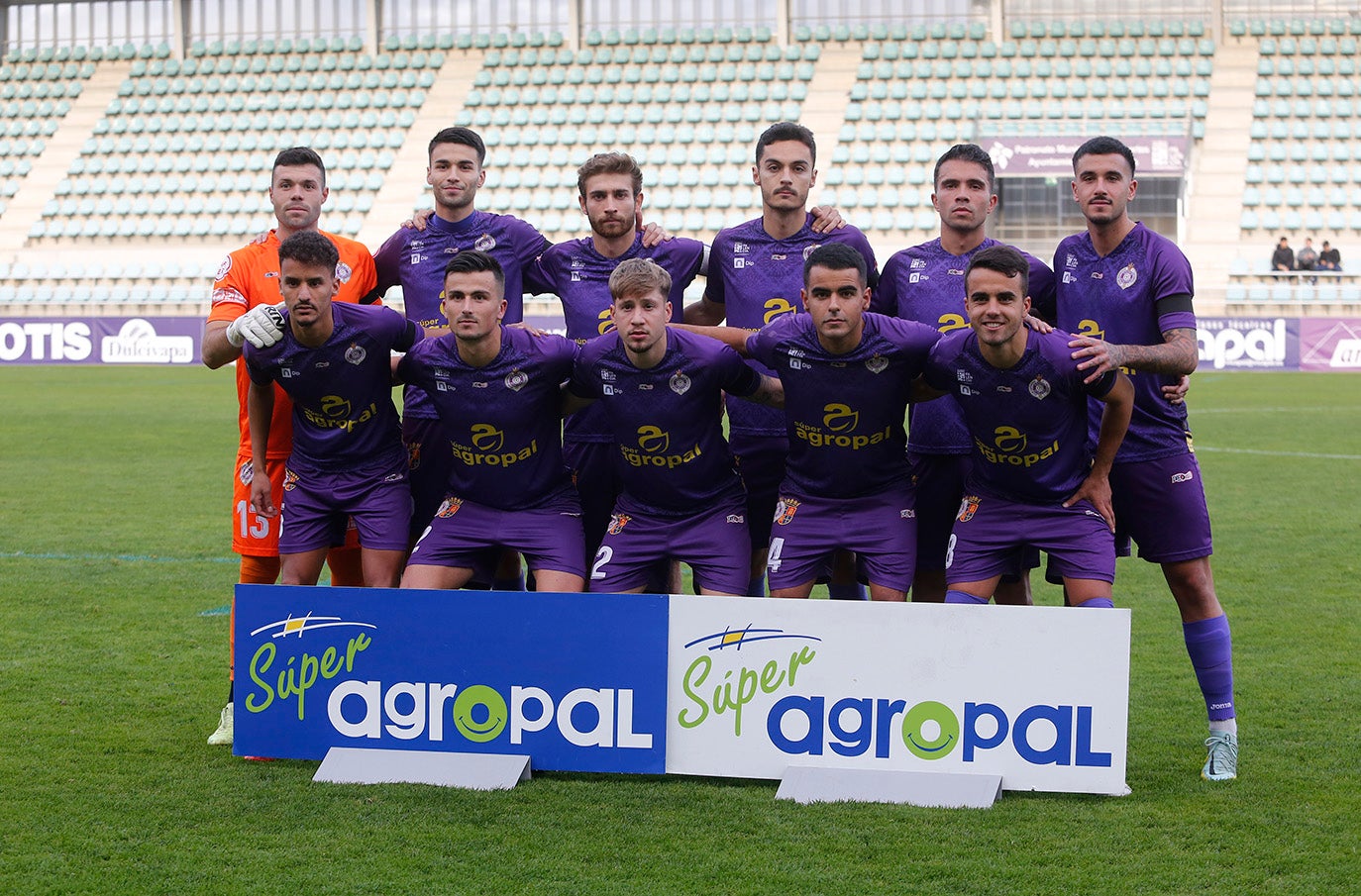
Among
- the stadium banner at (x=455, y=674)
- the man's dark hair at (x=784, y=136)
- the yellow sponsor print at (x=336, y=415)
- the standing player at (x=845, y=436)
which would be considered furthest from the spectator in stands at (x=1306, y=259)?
the stadium banner at (x=455, y=674)

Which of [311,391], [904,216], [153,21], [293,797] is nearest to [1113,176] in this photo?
[311,391]

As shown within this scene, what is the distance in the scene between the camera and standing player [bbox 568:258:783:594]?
491 cm

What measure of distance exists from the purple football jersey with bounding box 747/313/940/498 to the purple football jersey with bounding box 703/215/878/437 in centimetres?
48

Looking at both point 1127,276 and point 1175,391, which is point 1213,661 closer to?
point 1175,391

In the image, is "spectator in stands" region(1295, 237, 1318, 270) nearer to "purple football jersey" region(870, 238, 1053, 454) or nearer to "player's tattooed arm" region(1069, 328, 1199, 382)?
"purple football jersey" region(870, 238, 1053, 454)

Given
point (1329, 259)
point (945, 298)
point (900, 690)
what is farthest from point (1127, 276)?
point (1329, 259)

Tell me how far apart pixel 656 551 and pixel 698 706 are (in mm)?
642

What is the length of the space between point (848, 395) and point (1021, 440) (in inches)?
22.0

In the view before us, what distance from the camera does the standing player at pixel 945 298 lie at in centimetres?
508

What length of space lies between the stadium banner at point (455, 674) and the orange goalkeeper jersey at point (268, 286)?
0.79 metres

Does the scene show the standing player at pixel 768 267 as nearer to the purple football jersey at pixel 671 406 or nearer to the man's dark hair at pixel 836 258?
the purple football jersey at pixel 671 406

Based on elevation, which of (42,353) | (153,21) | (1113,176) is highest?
(153,21)

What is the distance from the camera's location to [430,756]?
460 cm

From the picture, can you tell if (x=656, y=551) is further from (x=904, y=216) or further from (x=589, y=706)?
(x=904, y=216)
